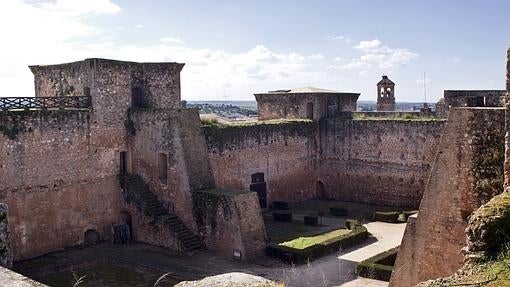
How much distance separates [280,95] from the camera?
3594 centimetres

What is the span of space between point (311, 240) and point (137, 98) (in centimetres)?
1066

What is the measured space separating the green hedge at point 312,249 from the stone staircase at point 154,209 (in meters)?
3.27

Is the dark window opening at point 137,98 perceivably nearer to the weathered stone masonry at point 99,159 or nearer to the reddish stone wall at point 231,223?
the weathered stone masonry at point 99,159

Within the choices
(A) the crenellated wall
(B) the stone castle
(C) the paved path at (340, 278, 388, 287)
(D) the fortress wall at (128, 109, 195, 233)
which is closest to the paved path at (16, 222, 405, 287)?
(C) the paved path at (340, 278, 388, 287)

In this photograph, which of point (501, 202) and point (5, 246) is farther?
point (5, 246)

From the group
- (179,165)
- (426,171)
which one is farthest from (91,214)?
(426,171)

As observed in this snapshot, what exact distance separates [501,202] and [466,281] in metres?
2.60

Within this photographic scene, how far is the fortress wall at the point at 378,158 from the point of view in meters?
31.1

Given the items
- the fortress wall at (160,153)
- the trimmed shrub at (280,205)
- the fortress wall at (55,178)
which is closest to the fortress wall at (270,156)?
the trimmed shrub at (280,205)

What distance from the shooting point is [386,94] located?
4231 centimetres

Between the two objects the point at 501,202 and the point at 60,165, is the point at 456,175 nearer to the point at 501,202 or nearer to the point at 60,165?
the point at 501,202

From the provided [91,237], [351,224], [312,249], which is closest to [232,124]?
[351,224]

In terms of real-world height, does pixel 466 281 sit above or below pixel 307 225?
above

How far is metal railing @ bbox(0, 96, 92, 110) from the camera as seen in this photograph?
2264cm
